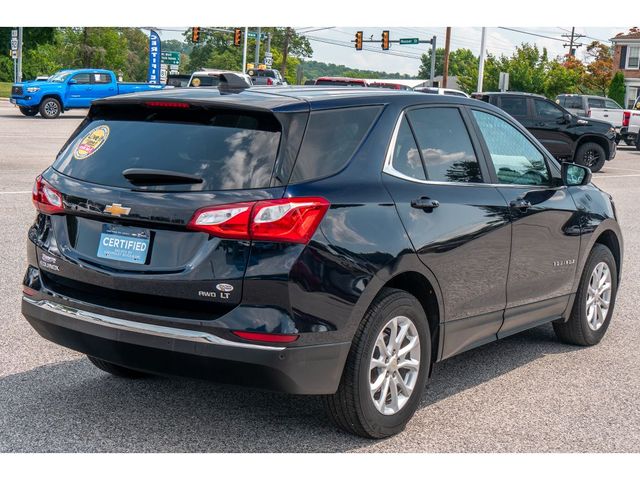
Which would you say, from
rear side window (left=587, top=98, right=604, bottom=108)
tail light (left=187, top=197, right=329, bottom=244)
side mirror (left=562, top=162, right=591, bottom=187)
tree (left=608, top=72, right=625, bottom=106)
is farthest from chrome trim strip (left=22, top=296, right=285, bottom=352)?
tree (left=608, top=72, right=625, bottom=106)

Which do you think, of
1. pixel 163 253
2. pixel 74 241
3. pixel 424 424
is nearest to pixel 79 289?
pixel 74 241

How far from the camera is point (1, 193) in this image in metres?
14.3

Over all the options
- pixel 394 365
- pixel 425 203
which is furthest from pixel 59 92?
pixel 394 365

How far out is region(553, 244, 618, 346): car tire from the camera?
661 cm

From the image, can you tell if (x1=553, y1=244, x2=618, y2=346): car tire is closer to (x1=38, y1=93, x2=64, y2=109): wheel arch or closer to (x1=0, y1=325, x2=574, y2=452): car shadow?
(x1=0, y1=325, x2=574, y2=452): car shadow

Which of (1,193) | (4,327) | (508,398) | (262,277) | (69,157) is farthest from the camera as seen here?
(1,193)

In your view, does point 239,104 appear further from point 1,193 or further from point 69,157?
point 1,193

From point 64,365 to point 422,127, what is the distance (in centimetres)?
258

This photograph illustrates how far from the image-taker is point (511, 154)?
597 cm

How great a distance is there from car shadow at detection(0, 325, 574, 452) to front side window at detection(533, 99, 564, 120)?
20305 mm

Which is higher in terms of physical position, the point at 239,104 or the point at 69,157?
the point at 239,104

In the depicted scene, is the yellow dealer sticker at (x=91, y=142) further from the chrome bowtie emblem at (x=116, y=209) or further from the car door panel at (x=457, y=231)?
the car door panel at (x=457, y=231)

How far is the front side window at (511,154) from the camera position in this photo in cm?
575

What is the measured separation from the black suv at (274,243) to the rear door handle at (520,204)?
308mm
